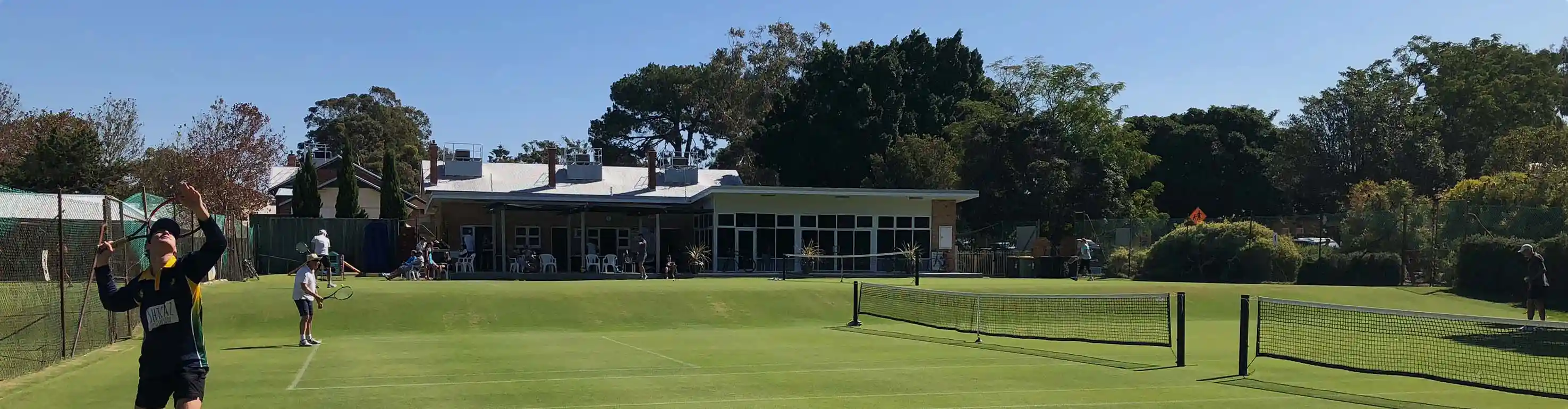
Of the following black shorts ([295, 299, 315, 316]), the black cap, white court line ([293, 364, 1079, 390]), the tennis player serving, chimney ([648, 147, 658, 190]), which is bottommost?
white court line ([293, 364, 1079, 390])

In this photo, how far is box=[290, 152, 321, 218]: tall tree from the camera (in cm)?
4953

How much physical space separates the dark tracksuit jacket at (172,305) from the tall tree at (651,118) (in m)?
65.5

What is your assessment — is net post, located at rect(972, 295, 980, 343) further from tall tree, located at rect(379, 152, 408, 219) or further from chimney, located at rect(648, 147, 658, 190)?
tall tree, located at rect(379, 152, 408, 219)

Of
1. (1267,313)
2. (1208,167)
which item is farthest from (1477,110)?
(1267,313)

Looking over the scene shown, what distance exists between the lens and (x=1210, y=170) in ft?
229

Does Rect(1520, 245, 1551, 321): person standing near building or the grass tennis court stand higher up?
Rect(1520, 245, 1551, 321): person standing near building

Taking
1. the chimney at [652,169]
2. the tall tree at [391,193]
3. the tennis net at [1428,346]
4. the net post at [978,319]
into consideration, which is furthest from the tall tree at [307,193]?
the tennis net at [1428,346]

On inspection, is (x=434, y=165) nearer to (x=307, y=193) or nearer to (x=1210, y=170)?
(x=307, y=193)

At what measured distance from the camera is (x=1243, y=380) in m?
12.4

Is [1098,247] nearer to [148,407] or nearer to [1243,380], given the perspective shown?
[1243,380]

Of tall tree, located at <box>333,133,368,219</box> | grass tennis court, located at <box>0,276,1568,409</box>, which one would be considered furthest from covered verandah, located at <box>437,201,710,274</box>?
grass tennis court, located at <box>0,276,1568,409</box>

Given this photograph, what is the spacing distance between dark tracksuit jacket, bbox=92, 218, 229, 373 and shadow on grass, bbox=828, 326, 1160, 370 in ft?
33.7

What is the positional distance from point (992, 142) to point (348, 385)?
4278 cm

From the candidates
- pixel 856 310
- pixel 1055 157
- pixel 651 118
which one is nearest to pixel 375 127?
pixel 651 118
